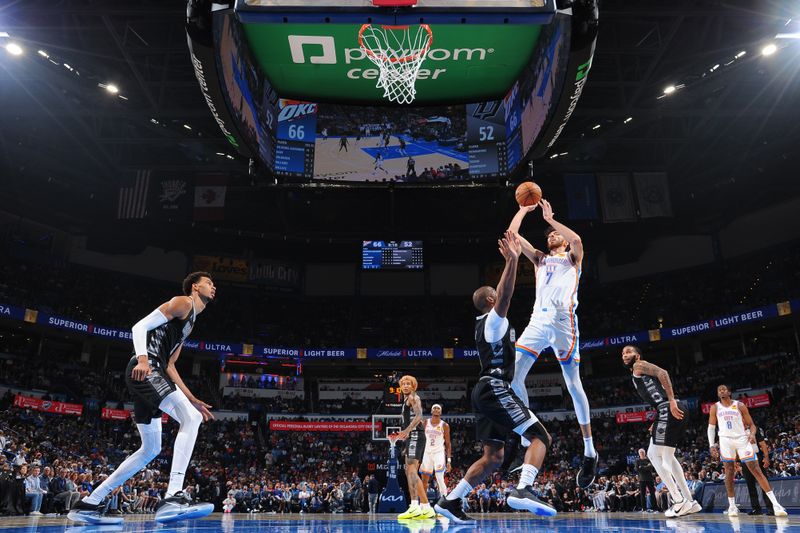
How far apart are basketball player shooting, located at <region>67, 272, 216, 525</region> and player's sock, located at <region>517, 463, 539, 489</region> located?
275cm

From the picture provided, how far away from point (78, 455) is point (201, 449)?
6.31 m

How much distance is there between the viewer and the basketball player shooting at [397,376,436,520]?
28.9ft

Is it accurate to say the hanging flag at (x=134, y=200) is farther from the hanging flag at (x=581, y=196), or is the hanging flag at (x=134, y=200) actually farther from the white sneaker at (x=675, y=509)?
the white sneaker at (x=675, y=509)

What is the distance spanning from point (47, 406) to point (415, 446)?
23.7 metres

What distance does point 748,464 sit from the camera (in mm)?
9758

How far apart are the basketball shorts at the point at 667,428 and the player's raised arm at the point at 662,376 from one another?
162 millimetres

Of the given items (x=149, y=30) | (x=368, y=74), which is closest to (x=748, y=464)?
(x=368, y=74)

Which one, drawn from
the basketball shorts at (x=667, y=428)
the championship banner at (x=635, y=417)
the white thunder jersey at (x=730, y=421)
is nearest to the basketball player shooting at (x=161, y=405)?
the basketball shorts at (x=667, y=428)

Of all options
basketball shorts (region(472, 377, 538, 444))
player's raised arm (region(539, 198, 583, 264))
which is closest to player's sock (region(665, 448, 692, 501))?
basketball shorts (region(472, 377, 538, 444))

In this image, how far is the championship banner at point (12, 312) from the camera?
2696cm

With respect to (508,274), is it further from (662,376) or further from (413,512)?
(413,512)

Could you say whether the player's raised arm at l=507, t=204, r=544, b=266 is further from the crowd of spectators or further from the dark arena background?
the crowd of spectators

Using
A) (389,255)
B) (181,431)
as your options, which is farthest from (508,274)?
(389,255)

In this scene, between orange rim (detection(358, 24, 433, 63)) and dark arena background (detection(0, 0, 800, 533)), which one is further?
orange rim (detection(358, 24, 433, 63))
